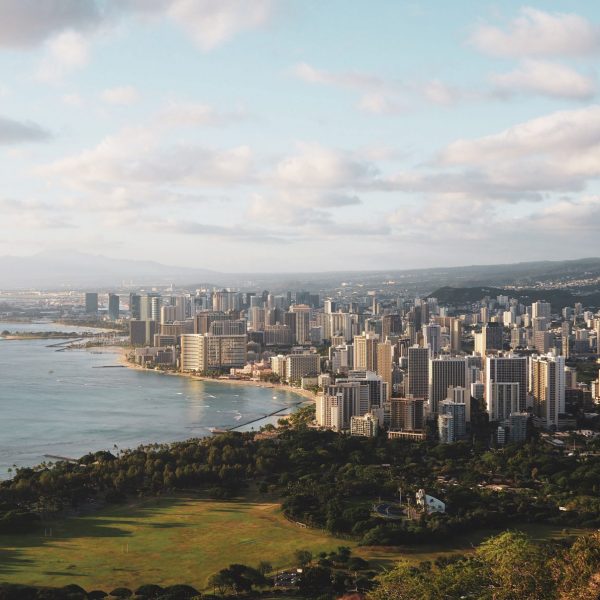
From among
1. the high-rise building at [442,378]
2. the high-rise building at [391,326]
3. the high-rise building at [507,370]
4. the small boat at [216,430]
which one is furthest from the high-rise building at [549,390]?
the high-rise building at [391,326]

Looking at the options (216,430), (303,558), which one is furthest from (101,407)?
(303,558)

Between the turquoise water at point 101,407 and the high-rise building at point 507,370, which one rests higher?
the high-rise building at point 507,370

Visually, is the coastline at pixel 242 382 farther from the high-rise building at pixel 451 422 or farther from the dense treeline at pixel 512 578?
the dense treeline at pixel 512 578

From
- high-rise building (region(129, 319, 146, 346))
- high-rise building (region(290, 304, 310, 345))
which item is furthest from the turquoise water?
high-rise building (region(290, 304, 310, 345))

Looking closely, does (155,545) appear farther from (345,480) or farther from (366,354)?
(366,354)

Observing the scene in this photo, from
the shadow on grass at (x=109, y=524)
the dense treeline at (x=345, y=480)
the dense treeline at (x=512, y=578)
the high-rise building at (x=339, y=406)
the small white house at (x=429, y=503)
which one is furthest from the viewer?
the high-rise building at (x=339, y=406)

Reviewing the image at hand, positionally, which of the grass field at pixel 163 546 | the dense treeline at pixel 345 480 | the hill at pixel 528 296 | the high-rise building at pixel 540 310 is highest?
the hill at pixel 528 296
